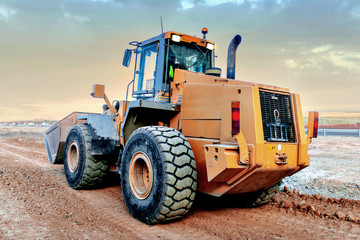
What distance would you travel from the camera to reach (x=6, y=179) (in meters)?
6.98

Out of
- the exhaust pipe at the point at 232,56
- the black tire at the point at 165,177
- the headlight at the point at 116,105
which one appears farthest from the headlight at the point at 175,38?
the black tire at the point at 165,177

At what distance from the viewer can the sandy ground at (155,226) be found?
166 inches

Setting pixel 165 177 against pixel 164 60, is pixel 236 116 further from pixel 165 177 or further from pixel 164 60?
pixel 164 60

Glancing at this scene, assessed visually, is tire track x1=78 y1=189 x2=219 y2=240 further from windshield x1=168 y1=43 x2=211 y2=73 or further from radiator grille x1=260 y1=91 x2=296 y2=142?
windshield x1=168 y1=43 x2=211 y2=73

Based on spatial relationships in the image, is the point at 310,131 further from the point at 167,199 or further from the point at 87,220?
the point at 87,220

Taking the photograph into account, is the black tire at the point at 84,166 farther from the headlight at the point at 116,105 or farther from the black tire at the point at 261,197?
the black tire at the point at 261,197

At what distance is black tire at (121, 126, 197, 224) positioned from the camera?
433 centimetres

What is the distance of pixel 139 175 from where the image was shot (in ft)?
16.8

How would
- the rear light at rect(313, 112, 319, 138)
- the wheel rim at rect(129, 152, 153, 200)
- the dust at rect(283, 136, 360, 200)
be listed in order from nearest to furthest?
the wheel rim at rect(129, 152, 153, 200), the rear light at rect(313, 112, 319, 138), the dust at rect(283, 136, 360, 200)

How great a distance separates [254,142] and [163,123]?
80.2 inches

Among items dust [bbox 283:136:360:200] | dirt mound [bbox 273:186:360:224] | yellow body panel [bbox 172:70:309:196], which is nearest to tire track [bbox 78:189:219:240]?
yellow body panel [bbox 172:70:309:196]

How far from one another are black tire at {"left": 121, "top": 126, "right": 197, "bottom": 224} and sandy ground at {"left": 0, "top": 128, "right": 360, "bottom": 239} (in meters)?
0.24

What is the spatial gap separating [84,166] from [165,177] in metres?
2.84

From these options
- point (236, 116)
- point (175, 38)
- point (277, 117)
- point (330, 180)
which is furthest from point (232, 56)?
point (330, 180)
